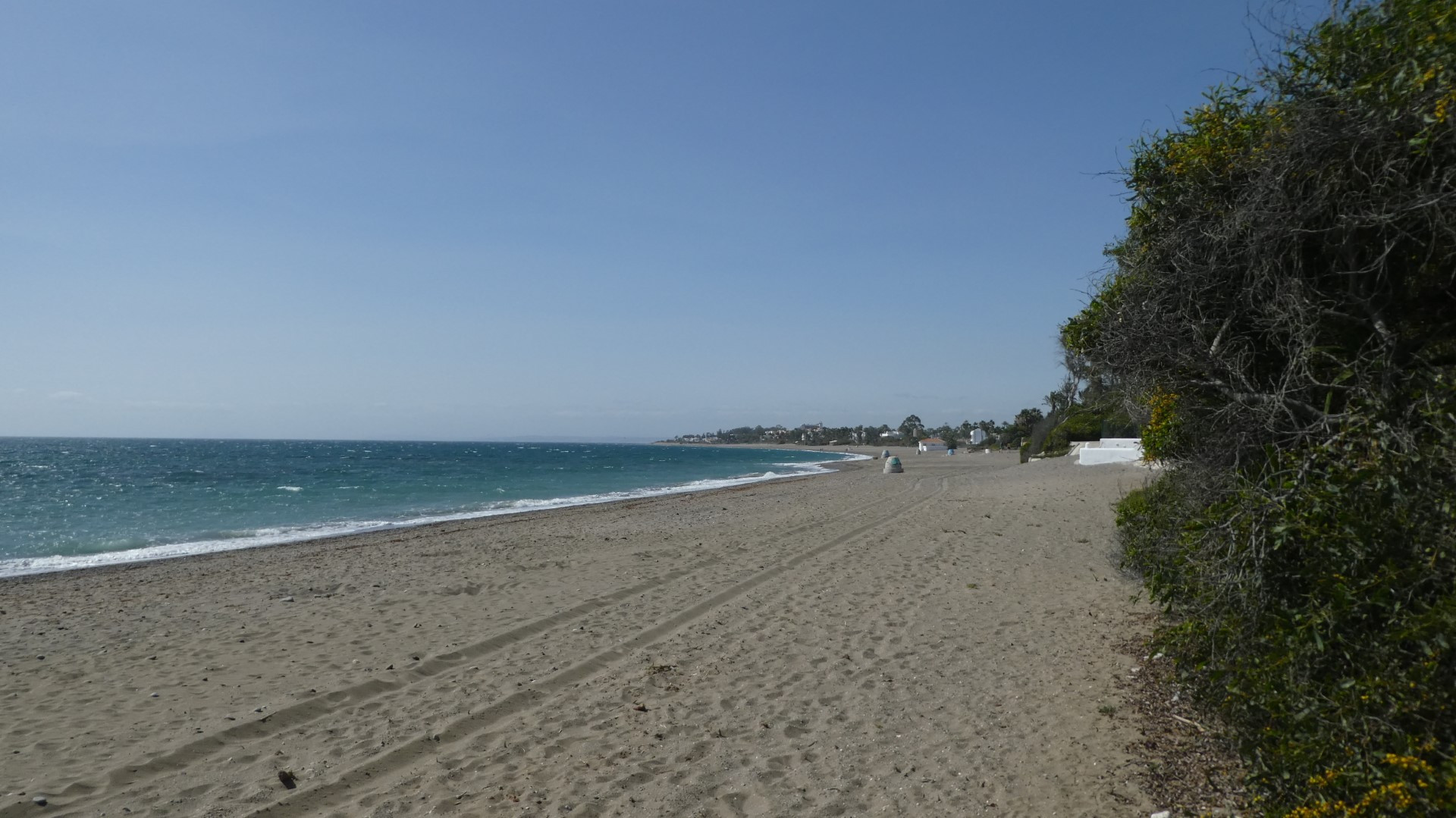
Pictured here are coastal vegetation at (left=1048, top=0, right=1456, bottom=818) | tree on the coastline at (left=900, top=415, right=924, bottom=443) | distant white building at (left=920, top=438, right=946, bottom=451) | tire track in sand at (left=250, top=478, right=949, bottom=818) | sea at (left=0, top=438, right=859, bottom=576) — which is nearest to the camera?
coastal vegetation at (left=1048, top=0, right=1456, bottom=818)

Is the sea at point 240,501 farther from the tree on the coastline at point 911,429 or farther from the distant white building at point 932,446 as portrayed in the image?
the tree on the coastline at point 911,429

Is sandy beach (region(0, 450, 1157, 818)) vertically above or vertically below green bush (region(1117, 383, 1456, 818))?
below

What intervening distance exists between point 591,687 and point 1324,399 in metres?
5.19

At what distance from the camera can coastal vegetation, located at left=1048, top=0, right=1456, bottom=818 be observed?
281 centimetres

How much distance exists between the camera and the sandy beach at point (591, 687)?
457 cm

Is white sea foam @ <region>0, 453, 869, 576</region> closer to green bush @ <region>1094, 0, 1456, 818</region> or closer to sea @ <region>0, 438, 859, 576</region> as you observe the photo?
sea @ <region>0, 438, 859, 576</region>

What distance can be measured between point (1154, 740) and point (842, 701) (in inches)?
79.7

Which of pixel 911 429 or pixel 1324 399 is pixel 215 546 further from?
pixel 911 429

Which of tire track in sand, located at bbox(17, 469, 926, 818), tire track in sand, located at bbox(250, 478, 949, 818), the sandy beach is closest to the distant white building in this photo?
the sandy beach

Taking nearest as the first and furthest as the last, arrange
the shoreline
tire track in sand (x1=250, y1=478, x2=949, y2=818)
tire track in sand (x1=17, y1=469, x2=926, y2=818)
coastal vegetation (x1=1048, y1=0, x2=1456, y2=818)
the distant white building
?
1. coastal vegetation (x1=1048, y1=0, x2=1456, y2=818)
2. tire track in sand (x1=250, y1=478, x2=949, y2=818)
3. tire track in sand (x1=17, y1=469, x2=926, y2=818)
4. the shoreline
5. the distant white building

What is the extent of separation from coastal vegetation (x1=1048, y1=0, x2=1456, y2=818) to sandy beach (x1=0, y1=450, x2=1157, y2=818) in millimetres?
1226

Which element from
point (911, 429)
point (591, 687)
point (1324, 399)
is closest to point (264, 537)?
point (591, 687)

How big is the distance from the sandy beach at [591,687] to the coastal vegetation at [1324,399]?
1226 mm

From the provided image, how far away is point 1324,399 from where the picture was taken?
11.9ft
